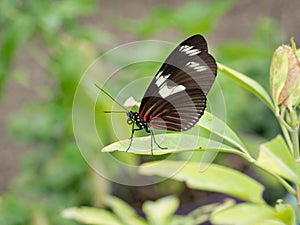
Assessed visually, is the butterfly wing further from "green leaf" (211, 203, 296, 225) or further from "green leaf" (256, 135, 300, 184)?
"green leaf" (211, 203, 296, 225)

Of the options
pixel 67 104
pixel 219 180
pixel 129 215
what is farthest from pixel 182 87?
pixel 67 104

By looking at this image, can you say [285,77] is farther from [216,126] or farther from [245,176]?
[245,176]

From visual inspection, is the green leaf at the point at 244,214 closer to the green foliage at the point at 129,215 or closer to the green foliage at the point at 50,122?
the green foliage at the point at 129,215

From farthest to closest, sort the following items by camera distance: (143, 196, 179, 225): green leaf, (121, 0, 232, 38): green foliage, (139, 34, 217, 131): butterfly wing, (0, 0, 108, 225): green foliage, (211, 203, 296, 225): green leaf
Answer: (121, 0, 232, 38): green foliage → (0, 0, 108, 225): green foliage → (143, 196, 179, 225): green leaf → (211, 203, 296, 225): green leaf → (139, 34, 217, 131): butterfly wing

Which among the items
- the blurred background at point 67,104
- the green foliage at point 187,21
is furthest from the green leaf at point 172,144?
the green foliage at point 187,21

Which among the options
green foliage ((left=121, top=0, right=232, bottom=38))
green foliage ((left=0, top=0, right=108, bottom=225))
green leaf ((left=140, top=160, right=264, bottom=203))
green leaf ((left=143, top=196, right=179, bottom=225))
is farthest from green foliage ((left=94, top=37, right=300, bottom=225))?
green foliage ((left=121, top=0, right=232, bottom=38))

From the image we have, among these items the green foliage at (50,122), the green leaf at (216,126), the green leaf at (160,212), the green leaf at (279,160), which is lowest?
the green leaf at (279,160)

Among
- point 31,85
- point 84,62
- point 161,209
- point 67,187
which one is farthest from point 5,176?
point 161,209
